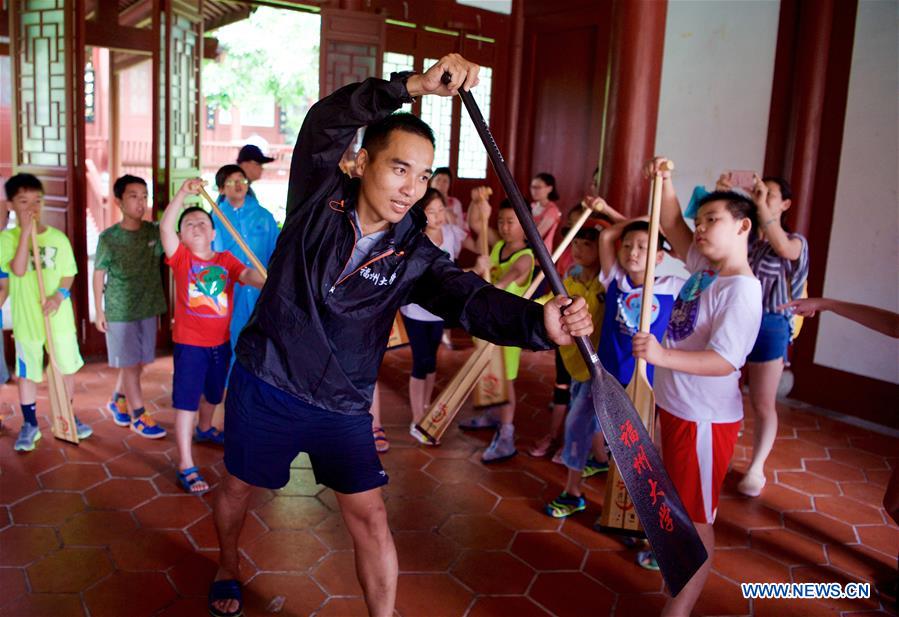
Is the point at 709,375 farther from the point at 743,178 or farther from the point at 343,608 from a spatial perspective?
the point at 743,178

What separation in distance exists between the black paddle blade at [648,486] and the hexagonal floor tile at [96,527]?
215 cm

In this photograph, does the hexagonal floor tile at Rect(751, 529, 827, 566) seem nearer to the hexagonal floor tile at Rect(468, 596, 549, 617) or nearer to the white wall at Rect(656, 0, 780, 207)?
the hexagonal floor tile at Rect(468, 596, 549, 617)

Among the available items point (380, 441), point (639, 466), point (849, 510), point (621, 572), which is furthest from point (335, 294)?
point (849, 510)

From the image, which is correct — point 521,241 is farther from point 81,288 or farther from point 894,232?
point 81,288

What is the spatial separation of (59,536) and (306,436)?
5.01ft

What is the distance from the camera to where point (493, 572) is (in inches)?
116

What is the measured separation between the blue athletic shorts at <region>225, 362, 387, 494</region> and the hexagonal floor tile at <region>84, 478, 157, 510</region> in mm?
1361

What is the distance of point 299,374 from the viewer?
6.88ft

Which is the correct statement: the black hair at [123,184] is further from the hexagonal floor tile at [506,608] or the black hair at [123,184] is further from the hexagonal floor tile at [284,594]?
the hexagonal floor tile at [506,608]

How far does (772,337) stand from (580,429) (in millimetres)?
1169

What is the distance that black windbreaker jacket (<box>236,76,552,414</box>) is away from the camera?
6.52 ft

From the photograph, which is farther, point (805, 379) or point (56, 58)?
point (805, 379)

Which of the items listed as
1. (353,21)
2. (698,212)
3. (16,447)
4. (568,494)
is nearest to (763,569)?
(568,494)

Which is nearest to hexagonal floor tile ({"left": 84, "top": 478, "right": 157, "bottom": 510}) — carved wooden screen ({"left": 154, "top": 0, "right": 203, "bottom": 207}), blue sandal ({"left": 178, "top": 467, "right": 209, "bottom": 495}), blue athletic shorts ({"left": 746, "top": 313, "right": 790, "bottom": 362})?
blue sandal ({"left": 178, "top": 467, "right": 209, "bottom": 495})
